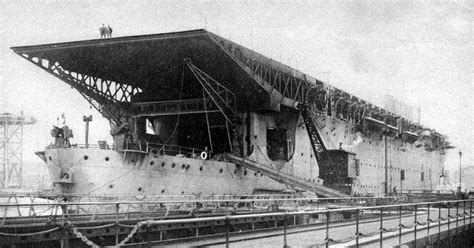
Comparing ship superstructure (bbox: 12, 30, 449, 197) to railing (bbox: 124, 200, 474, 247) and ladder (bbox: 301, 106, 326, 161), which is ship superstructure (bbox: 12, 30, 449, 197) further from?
railing (bbox: 124, 200, 474, 247)

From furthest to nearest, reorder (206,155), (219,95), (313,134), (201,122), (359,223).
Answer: (313,134), (201,122), (219,95), (206,155), (359,223)

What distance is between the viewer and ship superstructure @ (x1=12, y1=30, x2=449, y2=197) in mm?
28078

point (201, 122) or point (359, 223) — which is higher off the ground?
point (201, 122)

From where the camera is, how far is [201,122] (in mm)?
39344

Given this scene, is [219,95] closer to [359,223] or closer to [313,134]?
[313,134]

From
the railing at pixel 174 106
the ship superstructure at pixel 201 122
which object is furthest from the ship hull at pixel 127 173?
the railing at pixel 174 106

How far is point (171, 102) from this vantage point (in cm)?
3719

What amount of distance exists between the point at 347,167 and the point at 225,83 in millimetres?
15590

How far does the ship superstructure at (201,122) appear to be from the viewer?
28078mm

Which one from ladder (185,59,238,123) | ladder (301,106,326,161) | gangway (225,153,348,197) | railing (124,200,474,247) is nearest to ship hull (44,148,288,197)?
gangway (225,153,348,197)

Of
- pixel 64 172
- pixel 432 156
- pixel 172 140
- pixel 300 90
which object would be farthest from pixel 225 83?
pixel 432 156

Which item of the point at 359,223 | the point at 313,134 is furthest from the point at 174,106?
the point at 359,223

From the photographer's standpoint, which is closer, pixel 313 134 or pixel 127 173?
pixel 127 173

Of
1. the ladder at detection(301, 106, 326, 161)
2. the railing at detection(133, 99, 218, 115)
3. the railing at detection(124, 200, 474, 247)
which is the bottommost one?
the railing at detection(124, 200, 474, 247)
